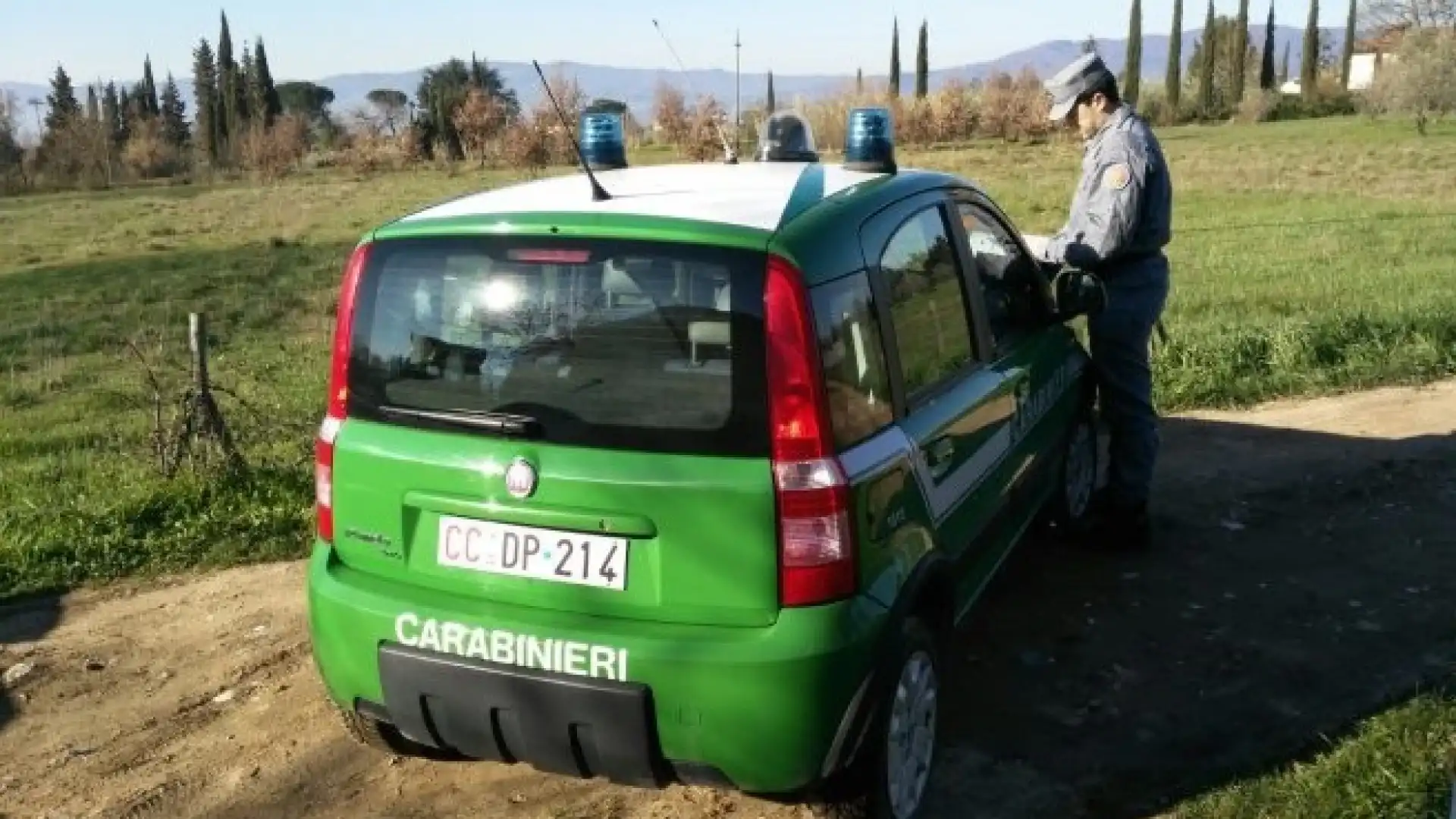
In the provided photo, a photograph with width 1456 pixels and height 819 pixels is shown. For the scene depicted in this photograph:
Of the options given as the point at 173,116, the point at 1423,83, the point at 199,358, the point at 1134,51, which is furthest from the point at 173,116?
the point at 199,358

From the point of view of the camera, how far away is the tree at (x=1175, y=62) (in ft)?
222

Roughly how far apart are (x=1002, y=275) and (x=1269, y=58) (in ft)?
247

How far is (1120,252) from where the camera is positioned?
17.0 ft

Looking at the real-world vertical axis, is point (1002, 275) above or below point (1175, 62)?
below

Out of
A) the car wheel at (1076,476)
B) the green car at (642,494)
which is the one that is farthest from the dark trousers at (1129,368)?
the green car at (642,494)

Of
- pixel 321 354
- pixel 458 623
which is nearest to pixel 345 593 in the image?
pixel 458 623

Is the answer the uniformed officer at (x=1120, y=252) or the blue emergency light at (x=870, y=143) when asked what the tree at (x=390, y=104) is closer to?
the uniformed officer at (x=1120, y=252)

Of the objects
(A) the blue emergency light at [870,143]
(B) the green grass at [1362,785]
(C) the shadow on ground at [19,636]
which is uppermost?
(A) the blue emergency light at [870,143]

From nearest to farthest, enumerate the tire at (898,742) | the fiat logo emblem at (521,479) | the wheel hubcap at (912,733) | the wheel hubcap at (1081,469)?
1. the fiat logo emblem at (521,479)
2. the tire at (898,742)
3. the wheel hubcap at (912,733)
4. the wheel hubcap at (1081,469)

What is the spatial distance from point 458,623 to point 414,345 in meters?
0.70

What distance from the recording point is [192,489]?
21.3 ft

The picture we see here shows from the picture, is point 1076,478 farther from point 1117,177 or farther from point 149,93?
point 149,93

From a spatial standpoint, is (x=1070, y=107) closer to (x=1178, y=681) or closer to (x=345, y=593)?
(x=1178, y=681)

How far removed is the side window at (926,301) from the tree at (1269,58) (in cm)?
7429
